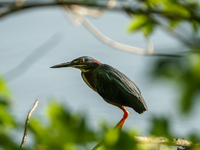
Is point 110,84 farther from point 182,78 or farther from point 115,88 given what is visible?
point 182,78

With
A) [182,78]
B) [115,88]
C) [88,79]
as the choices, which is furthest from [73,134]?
[88,79]

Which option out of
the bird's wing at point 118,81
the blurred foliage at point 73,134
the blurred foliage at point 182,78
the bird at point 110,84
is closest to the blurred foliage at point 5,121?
the blurred foliage at point 73,134

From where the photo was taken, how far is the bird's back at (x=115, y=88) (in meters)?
3.61

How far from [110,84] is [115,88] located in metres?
0.08

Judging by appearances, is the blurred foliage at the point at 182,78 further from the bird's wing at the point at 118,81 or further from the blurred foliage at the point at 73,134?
the bird's wing at the point at 118,81

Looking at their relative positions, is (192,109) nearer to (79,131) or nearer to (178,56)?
(178,56)

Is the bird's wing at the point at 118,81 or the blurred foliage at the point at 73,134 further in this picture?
the bird's wing at the point at 118,81

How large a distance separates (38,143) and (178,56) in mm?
758

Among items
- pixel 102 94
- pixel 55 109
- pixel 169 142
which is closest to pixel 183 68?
pixel 169 142

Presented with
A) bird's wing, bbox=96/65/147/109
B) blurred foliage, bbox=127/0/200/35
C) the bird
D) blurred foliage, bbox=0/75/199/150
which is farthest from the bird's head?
blurred foliage, bbox=0/75/199/150

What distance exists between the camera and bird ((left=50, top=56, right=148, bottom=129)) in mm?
3611

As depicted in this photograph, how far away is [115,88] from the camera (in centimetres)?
370

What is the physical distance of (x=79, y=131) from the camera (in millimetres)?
1372

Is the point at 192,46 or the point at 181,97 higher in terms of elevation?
the point at 192,46
